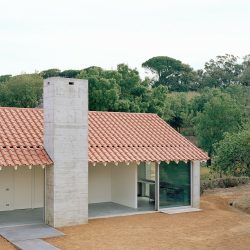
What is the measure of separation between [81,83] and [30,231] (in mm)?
5091

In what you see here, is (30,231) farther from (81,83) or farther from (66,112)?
(81,83)

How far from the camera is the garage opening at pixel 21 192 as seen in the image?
53.4 feet

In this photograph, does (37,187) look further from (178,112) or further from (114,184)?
(178,112)

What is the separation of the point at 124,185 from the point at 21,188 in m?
4.11

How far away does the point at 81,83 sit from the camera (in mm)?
14641

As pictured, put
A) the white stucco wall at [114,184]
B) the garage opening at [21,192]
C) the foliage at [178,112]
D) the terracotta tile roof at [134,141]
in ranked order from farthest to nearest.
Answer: the foliage at [178,112] → the white stucco wall at [114,184] → the garage opening at [21,192] → the terracotta tile roof at [134,141]

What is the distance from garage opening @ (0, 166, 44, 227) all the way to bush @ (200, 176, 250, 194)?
1001cm

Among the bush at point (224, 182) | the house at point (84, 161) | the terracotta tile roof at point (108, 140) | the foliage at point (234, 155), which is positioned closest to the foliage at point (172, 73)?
the foliage at point (234, 155)

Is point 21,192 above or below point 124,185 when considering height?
below

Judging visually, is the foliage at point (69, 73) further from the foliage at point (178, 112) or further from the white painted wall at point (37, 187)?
the white painted wall at point (37, 187)

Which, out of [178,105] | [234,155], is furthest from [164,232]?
[178,105]

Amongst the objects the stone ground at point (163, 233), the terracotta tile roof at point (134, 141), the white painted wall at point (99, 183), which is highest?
the terracotta tile roof at point (134, 141)

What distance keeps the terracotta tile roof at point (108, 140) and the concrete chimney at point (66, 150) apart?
54 cm

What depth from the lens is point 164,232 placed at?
523 inches
